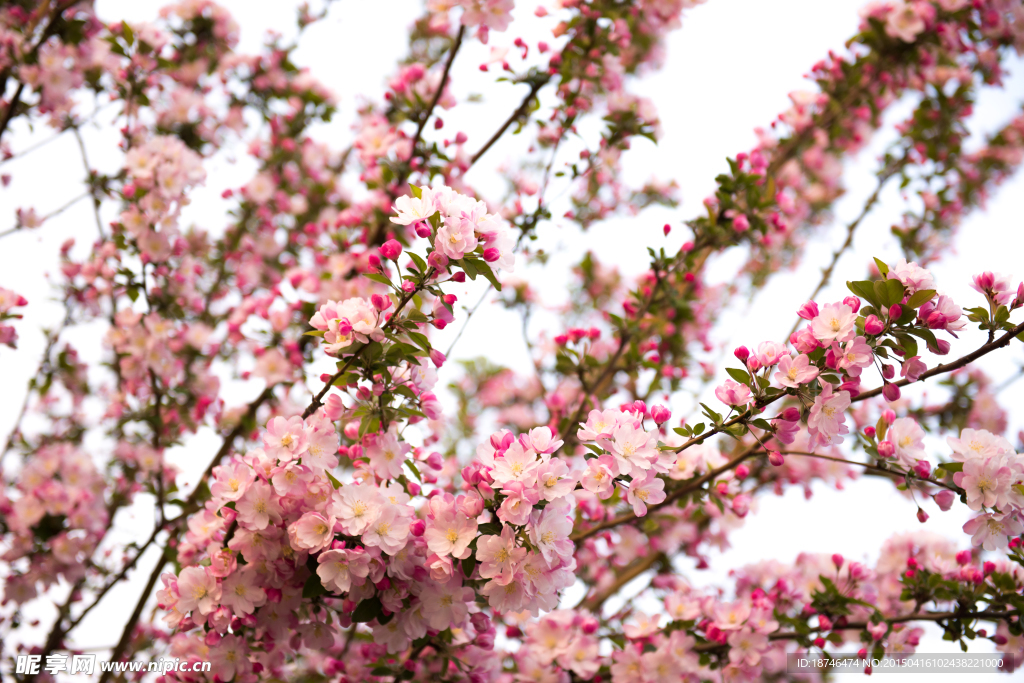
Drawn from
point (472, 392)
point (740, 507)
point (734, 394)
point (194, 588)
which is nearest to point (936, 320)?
point (734, 394)

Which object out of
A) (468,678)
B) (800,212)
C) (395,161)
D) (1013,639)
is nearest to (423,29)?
(395,161)

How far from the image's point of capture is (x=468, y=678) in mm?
1440

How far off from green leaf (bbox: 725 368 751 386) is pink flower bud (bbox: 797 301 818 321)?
0.16 m

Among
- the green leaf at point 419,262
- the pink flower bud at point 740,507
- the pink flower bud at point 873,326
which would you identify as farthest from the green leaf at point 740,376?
the pink flower bud at point 740,507

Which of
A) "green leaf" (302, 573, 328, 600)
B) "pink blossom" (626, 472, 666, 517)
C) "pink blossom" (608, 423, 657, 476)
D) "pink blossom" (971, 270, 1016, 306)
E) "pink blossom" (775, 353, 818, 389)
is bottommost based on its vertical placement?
"green leaf" (302, 573, 328, 600)

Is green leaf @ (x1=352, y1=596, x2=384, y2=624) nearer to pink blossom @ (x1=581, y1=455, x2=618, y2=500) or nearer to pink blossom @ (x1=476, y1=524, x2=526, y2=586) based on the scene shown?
pink blossom @ (x1=476, y1=524, x2=526, y2=586)

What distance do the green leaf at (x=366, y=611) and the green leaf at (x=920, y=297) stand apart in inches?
46.6

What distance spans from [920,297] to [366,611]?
3.98 ft

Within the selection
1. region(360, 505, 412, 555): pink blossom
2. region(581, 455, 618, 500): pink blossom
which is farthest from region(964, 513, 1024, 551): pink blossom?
region(360, 505, 412, 555): pink blossom

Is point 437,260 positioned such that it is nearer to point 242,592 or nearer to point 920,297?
point 242,592

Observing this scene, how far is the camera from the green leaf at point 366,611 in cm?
121

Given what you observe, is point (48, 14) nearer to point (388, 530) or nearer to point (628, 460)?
point (388, 530)

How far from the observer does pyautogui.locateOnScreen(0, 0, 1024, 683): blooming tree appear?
1.17 m

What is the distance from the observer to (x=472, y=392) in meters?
4.03
